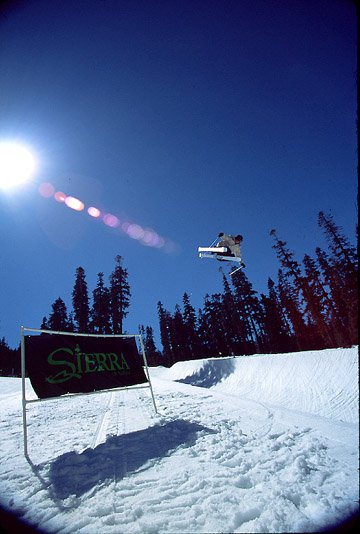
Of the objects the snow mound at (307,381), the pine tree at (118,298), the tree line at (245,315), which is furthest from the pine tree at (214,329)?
the snow mound at (307,381)

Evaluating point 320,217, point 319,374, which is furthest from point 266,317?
point 319,374

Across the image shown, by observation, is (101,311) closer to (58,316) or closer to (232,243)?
(58,316)

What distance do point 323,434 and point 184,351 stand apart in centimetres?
5494

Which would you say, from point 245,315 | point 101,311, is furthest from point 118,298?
point 245,315

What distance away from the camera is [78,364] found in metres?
5.40

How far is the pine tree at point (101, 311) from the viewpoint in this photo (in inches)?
1496

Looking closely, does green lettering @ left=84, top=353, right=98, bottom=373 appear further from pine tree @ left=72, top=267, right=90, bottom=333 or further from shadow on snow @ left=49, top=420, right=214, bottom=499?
pine tree @ left=72, top=267, right=90, bottom=333

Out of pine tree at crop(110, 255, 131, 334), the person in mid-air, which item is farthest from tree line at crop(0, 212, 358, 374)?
the person in mid-air

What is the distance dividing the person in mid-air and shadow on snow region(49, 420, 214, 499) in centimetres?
559

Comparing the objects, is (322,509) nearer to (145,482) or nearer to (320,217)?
(145,482)

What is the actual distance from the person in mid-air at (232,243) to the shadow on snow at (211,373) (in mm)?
7681

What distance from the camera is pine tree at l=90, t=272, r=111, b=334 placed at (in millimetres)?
38000

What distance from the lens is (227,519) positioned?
2.07m

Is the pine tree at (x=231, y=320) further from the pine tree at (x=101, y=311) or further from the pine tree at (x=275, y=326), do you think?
the pine tree at (x=101, y=311)
